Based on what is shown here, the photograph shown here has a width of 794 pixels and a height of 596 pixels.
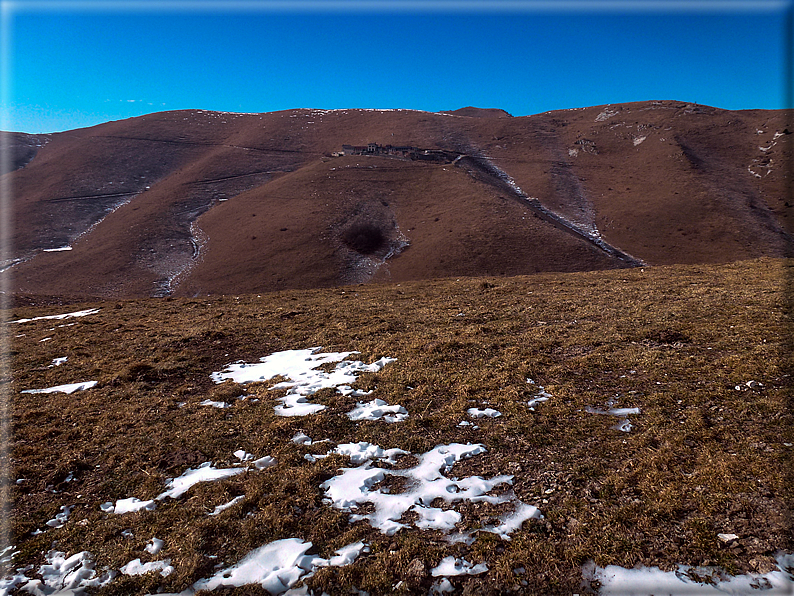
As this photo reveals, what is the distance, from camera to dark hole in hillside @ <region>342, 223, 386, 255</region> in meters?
71.6

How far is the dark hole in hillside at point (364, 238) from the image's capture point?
71637mm

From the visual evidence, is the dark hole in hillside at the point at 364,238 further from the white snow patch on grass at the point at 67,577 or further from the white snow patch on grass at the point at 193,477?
the white snow patch on grass at the point at 67,577

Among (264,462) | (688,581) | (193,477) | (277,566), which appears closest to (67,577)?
(193,477)

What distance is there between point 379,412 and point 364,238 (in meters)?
65.3

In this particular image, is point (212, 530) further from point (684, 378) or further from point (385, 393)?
point (684, 378)

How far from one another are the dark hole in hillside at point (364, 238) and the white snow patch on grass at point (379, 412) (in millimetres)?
61538

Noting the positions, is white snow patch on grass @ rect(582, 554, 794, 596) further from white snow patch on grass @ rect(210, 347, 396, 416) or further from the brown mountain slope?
the brown mountain slope

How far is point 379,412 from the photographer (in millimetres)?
9680

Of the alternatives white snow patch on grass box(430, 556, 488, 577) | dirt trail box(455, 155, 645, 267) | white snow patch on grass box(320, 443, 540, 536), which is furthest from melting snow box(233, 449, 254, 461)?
dirt trail box(455, 155, 645, 267)

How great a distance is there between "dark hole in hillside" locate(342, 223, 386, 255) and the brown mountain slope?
12.8 inches

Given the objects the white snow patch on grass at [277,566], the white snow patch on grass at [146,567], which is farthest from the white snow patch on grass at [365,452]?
the white snow patch on grass at [146,567]

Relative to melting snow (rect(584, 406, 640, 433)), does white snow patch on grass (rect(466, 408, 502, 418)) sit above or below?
below

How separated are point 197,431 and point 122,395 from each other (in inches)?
162

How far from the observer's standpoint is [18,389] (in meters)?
12.8
